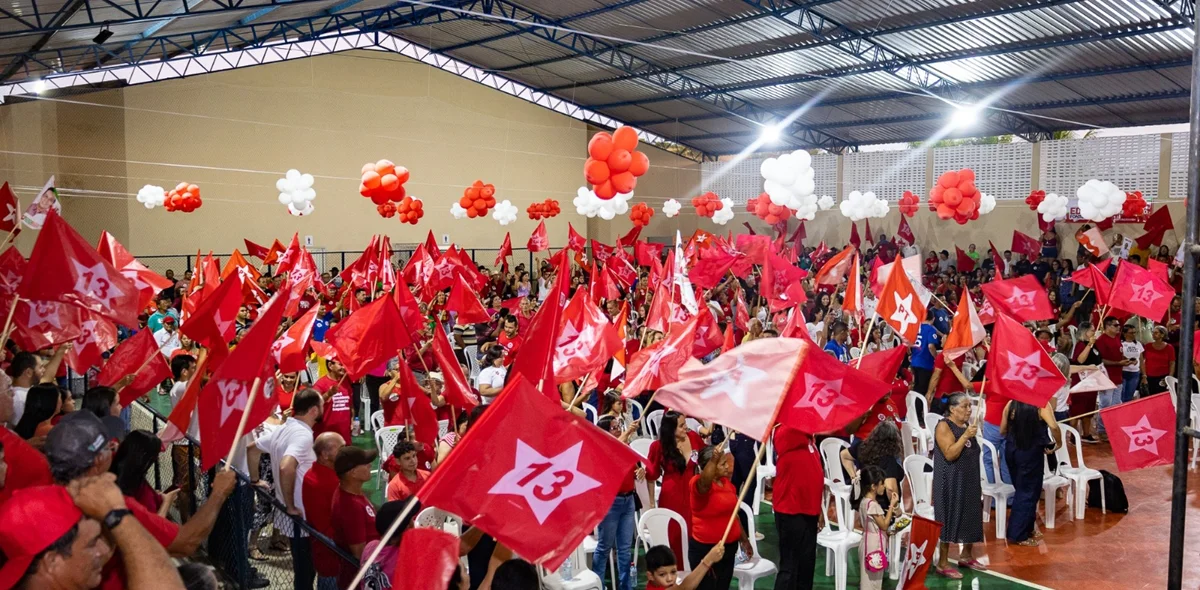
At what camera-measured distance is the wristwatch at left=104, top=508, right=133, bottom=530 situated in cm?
265

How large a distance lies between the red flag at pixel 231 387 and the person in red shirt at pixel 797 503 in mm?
3048

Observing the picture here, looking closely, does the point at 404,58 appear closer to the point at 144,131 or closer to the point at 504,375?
the point at 144,131

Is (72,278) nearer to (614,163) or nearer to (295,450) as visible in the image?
(295,450)

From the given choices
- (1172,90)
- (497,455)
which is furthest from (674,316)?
(1172,90)

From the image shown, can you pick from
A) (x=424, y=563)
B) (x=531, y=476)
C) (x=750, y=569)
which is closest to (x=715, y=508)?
(x=750, y=569)

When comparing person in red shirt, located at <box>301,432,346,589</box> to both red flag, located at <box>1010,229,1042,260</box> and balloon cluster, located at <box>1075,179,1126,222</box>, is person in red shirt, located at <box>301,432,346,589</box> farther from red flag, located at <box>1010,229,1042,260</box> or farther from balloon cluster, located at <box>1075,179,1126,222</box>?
red flag, located at <box>1010,229,1042,260</box>

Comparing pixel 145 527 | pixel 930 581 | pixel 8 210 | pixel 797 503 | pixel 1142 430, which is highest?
pixel 8 210

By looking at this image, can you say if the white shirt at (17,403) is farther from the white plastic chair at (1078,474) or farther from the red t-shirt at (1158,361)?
the red t-shirt at (1158,361)

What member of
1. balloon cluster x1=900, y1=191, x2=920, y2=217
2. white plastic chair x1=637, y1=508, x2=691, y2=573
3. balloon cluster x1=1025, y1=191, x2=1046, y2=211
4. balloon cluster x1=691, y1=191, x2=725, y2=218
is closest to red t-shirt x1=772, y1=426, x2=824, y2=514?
white plastic chair x1=637, y1=508, x2=691, y2=573

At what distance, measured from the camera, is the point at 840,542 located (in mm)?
6367

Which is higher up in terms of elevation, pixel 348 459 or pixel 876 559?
pixel 348 459

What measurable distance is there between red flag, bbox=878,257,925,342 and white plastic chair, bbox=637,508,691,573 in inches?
145

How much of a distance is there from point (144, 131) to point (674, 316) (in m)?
16.2

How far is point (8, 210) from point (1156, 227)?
2096 centimetres
